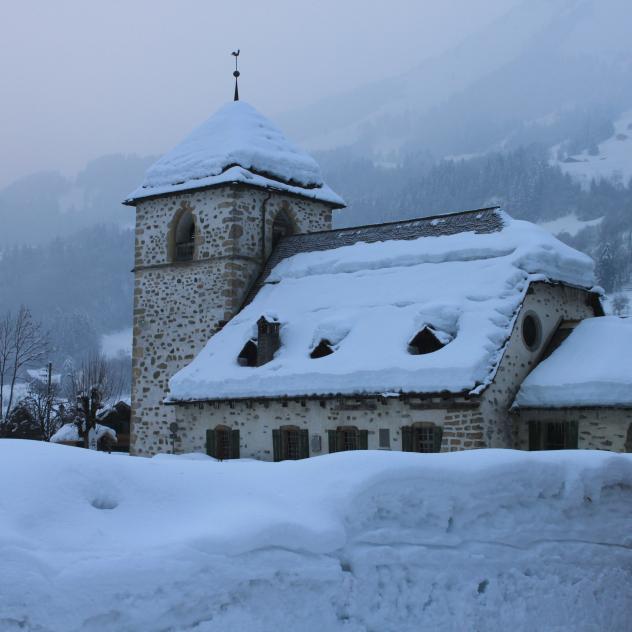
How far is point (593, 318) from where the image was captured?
23.9 meters

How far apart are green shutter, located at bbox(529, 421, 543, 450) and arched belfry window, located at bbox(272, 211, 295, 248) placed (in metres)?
10.9

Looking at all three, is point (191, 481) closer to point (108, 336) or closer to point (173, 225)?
point (173, 225)

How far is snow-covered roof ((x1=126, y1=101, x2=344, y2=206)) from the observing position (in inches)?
1153

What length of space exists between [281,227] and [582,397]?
487 inches

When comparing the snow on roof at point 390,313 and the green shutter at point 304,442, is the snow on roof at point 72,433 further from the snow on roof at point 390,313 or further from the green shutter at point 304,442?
the green shutter at point 304,442

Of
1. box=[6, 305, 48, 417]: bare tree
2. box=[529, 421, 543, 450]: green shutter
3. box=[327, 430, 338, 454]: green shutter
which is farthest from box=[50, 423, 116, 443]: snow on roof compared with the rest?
box=[529, 421, 543, 450]: green shutter

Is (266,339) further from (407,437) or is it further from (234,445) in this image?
(407,437)

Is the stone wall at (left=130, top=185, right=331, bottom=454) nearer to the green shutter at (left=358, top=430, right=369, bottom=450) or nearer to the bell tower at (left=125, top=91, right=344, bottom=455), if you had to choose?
the bell tower at (left=125, top=91, right=344, bottom=455)

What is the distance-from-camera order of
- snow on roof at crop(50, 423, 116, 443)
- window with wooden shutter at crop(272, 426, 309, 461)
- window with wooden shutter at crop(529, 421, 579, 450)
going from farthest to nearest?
snow on roof at crop(50, 423, 116, 443) → window with wooden shutter at crop(272, 426, 309, 461) → window with wooden shutter at crop(529, 421, 579, 450)

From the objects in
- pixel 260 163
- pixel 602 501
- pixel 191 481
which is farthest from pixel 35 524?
pixel 260 163

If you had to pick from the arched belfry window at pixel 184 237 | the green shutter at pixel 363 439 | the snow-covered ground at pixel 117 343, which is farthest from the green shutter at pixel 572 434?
the snow-covered ground at pixel 117 343

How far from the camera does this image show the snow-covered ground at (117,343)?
498 feet

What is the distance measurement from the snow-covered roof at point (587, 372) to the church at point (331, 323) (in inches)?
1.8

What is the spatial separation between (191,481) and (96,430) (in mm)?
30010
